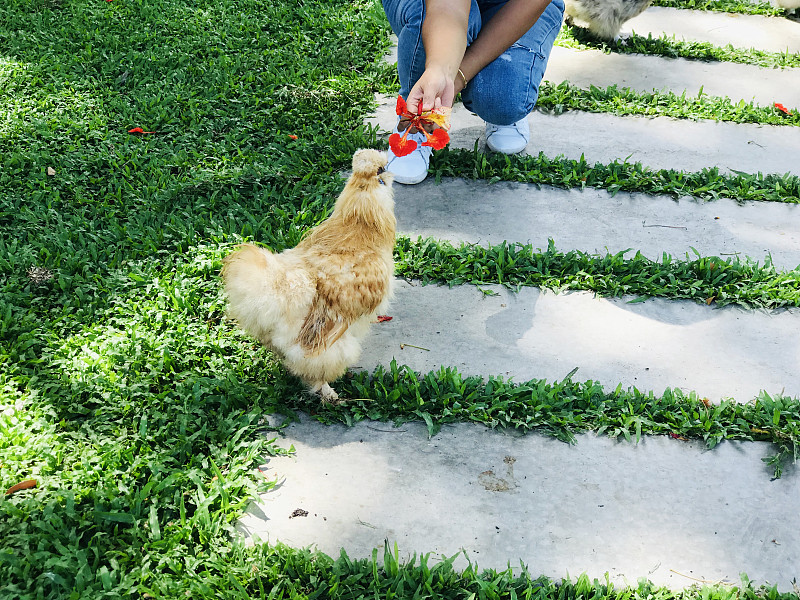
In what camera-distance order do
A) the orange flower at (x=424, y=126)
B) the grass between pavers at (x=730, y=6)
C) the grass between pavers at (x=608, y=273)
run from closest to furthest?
the orange flower at (x=424, y=126) < the grass between pavers at (x=608, y=273) < the grass between pavers at (x=730, y=6)

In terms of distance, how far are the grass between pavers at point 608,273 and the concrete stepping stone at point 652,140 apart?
1052 millimetres

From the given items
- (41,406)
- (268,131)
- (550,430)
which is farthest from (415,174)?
(41,406)

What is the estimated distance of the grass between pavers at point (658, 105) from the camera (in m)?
4.72

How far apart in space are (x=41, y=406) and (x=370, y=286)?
1.41m

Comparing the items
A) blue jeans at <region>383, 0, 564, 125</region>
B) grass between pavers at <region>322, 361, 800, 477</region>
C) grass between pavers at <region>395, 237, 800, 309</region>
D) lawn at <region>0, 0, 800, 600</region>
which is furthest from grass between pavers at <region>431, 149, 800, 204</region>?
grass between pavers at <region>322, 361, 800, 477</region>

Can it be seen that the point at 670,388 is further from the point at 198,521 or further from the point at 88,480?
the point at 88,480

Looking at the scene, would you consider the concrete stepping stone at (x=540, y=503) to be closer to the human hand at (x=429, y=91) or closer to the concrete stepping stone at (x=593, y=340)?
the concrete stepping stone at (x=593, y=340)

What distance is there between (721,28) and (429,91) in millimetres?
4330

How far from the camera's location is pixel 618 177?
4.13 m

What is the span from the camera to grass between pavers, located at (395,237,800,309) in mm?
3355

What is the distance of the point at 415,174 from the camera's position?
3975mm

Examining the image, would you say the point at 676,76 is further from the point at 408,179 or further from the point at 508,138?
the point at 408,179

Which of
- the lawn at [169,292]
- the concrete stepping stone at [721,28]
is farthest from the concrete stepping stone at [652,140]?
the concrete stepping stone at [721,28]

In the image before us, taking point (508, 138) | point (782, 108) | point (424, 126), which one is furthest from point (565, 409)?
point (782, 108)
